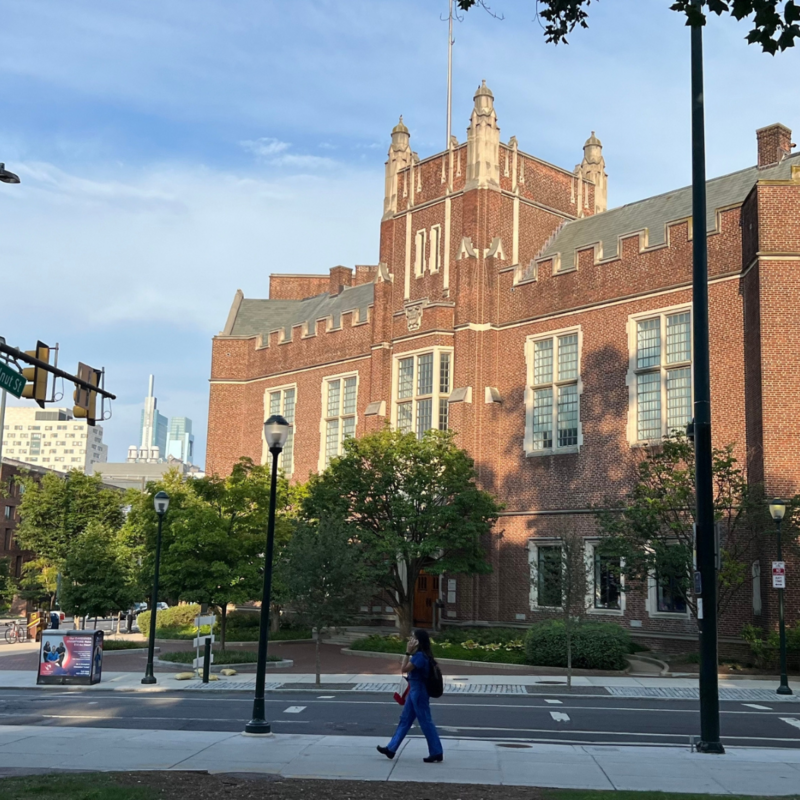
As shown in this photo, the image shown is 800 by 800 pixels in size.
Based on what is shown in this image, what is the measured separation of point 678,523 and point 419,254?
1698 cm

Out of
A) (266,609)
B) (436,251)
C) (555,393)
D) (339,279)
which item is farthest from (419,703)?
(339,279)

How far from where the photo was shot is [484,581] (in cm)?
3247

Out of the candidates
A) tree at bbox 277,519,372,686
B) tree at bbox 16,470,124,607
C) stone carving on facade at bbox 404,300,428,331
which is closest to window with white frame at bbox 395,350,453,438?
stone carving on facade at bbox 404,300,428,331

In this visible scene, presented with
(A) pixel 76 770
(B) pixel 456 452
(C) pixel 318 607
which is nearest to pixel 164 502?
(C) pixel 318 607

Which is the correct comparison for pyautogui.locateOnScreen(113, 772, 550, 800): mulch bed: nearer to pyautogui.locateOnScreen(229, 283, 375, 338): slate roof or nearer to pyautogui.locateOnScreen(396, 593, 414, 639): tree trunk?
pyautogui.locateOnScreen(396, 593, 414, 639): tree trunk

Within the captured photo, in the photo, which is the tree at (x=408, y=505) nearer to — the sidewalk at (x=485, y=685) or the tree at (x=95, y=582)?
the sidewalk at (x=485, y=685)

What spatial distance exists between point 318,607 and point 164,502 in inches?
175

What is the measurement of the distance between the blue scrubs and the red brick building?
14.5 meters

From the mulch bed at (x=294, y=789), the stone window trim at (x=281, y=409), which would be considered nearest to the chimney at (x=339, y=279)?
the stone window trim at (x=281, y=409)

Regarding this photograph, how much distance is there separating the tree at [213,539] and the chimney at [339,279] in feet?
59.6

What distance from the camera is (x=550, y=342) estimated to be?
32750 millimetres

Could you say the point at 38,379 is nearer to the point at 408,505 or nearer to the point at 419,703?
the point at 419,703

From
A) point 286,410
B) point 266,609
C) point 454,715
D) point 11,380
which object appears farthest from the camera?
point 286,410

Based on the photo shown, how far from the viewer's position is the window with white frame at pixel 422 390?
113ft
